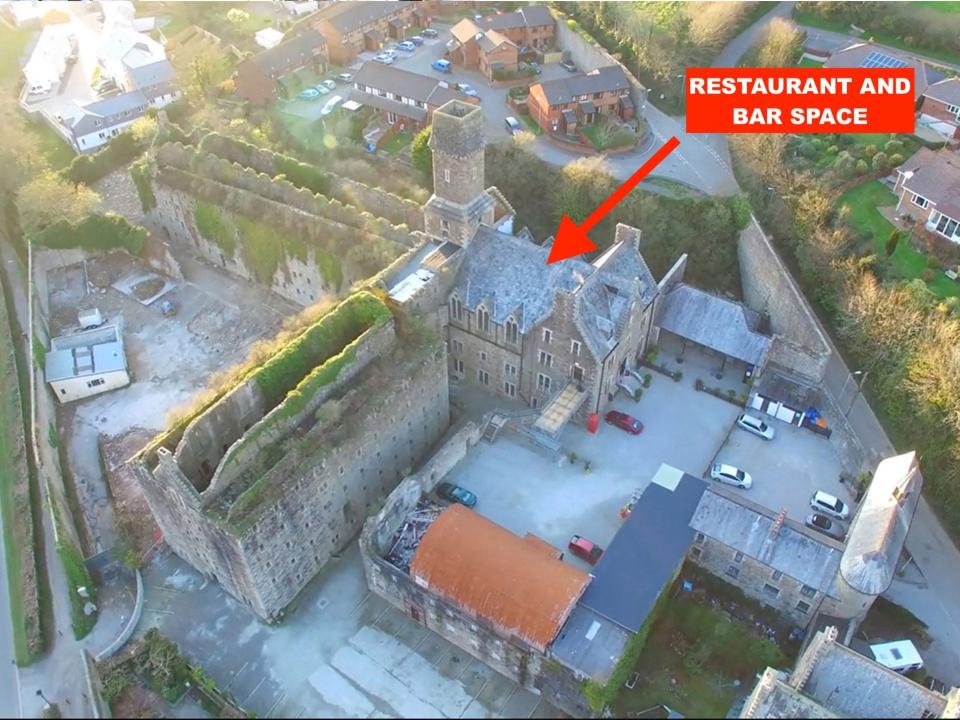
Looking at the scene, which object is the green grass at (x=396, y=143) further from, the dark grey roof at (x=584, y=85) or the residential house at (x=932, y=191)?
the residential house at (x=932, y=191)

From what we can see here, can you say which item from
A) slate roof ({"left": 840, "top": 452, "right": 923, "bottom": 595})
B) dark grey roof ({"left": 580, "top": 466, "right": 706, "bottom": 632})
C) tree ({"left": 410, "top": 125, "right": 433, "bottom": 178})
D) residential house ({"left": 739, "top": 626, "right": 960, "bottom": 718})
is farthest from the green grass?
residential house ({"left": 739, "top": 626, "right": 960, "bottom": 718})

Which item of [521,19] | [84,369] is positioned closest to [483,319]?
[84,369]

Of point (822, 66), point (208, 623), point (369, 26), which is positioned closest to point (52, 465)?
point (208, 623)

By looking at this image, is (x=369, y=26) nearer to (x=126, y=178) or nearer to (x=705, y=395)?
(x=126, y=178)

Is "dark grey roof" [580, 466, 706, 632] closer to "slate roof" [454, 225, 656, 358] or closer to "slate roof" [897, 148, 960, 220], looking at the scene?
"slate roof" [454, 225, 656, 358]

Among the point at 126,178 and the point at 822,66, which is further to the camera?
the point at 126,178

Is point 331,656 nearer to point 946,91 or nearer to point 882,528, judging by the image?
point 882,528
